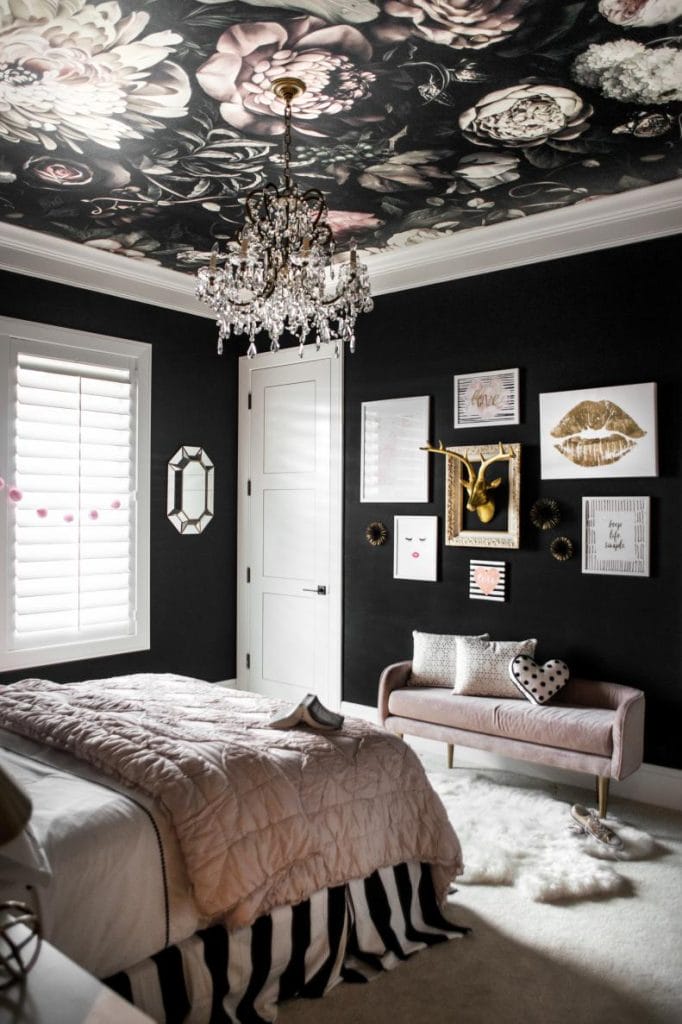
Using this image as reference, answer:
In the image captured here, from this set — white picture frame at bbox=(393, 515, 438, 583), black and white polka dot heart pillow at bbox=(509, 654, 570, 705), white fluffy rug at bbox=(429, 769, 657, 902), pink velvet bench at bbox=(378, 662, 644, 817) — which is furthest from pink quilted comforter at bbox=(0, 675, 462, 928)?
white picture frame at bbox=(393, 515, 438, 583)

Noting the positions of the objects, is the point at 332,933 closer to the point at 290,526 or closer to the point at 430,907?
the point at 430,907

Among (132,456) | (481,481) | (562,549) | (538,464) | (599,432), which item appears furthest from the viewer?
(132,456)

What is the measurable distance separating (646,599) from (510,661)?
767 mm

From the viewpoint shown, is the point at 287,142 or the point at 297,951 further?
Answer: the point at 287,142

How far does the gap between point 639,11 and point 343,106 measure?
1.08 m

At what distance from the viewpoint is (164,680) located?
144 inches

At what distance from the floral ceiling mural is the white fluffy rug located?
301 cm

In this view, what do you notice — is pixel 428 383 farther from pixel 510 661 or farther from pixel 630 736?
pixel 630 736

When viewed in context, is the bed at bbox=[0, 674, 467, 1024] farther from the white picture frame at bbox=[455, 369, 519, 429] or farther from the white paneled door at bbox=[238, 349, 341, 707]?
the white paneled door at bbox=[238, 349, 341, 707]

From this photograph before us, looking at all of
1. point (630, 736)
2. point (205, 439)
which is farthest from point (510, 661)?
point (205, 439)

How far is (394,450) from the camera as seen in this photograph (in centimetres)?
514

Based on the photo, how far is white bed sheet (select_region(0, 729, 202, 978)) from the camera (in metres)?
1.95

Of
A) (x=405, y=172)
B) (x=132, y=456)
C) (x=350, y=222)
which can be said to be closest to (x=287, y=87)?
(x=405, y=172)

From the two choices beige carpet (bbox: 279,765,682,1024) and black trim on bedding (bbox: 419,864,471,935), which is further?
black trim on bedding (bbox: 419,864,471,935)
